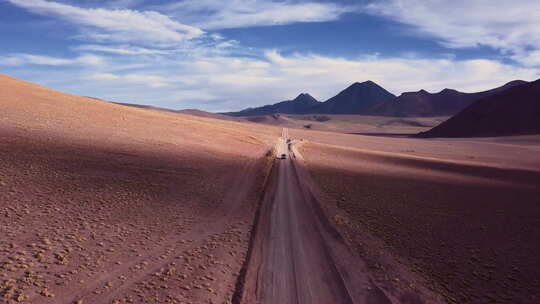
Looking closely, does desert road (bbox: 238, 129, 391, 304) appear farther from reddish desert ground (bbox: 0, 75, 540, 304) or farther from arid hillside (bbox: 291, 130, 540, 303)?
arid hillside (bbox: 291, 130, 540, 303)

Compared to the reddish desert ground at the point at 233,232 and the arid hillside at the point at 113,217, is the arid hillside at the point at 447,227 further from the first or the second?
the arid hillside at the point at 113,217

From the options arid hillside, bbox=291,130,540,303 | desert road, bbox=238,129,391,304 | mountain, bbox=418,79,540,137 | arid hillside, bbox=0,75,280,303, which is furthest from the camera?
mountain, bbox=418,79,540,137

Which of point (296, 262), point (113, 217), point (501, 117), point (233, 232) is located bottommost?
point (296, 262)

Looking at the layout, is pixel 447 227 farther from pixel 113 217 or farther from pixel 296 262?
pixel 113 217

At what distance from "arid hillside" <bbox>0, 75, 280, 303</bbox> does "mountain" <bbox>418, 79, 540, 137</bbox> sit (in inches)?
4612

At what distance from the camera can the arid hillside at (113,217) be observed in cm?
923

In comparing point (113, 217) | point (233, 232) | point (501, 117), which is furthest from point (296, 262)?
point (501, 117)

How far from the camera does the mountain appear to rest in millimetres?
111688

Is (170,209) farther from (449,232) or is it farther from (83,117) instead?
(83,117)

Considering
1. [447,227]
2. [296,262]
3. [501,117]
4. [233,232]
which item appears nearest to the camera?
[296,262]

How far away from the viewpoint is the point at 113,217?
1392 cm

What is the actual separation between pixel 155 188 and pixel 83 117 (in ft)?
71.5

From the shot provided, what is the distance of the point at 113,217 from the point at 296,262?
25.7 feet

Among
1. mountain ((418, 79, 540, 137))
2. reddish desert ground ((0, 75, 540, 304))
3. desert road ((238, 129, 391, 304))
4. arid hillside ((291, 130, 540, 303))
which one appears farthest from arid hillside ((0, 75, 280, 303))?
mountain ((418, 79, 540, 137))
